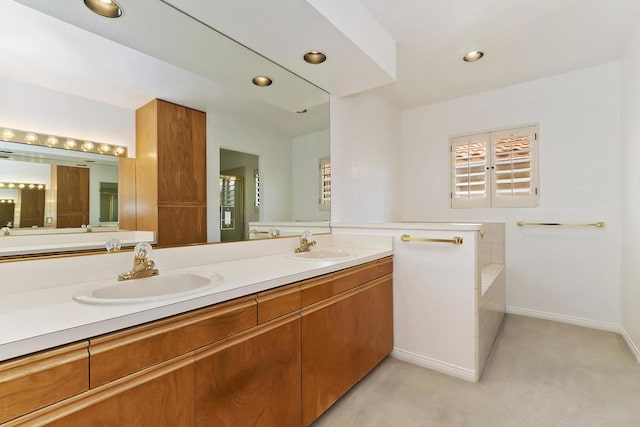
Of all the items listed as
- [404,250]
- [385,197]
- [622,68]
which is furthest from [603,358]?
[622,68]

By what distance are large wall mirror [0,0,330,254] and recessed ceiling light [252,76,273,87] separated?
0.09 ft

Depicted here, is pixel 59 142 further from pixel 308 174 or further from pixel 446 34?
pixel 446 34

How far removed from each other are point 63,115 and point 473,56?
2817 millimetres

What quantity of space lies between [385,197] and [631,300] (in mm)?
2132

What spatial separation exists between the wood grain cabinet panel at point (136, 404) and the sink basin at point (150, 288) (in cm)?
22

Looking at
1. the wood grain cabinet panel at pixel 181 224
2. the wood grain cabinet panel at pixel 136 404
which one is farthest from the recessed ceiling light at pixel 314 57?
the wood grain cabinet panel at pixel 136 404

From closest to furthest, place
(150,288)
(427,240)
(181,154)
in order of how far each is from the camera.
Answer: (150,288) < (181,154) < (427,240)

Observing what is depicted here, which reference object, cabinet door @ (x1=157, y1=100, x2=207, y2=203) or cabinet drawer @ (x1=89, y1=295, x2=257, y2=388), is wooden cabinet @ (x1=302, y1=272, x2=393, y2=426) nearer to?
cabinet drawer @ (x1=89, y1=295, x2=257, y2=388)

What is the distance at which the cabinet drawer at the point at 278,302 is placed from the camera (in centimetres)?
120

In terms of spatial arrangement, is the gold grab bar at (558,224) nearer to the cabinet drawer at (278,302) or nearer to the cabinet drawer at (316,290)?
the cabinet drawer at (316,290)

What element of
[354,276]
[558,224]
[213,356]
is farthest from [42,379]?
[558,224]

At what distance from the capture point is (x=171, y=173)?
154 centimetres

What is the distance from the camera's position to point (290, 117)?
2.22 meters

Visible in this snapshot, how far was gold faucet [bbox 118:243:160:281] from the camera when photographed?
4.10ft
